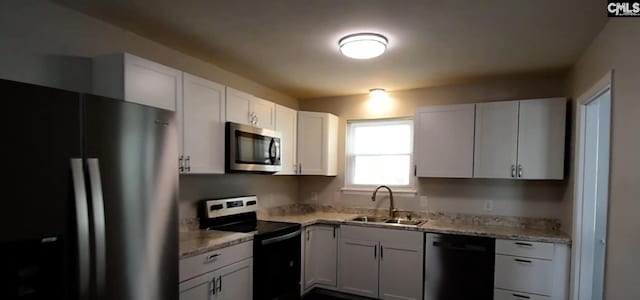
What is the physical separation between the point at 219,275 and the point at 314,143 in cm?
204

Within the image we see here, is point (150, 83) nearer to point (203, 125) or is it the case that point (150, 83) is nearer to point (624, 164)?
point (203, 125)

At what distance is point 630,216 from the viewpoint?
5.43ft

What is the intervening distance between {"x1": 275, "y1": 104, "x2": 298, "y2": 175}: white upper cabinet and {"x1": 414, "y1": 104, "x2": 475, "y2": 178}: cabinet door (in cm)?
138

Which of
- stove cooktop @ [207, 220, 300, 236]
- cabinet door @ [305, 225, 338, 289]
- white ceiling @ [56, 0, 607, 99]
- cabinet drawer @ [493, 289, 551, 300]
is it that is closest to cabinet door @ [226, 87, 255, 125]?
white ceiling @ [56, 0, 607, 99]

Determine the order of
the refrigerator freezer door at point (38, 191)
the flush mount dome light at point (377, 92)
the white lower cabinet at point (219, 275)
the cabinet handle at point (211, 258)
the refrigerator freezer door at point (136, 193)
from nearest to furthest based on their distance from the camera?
the refrigerator freezer door at point (38, 191) → the refrigerator freezer door at point (136, 193) → the white lower cabinet at point (219, 275) → the cabinet handle at point (211, 258) → the flush mount dome light at point (377, 92)

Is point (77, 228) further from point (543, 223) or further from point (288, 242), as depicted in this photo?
point (543, 223)

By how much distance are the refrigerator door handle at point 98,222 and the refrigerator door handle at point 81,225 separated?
0.03 m

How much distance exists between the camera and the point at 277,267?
3027 millimetres

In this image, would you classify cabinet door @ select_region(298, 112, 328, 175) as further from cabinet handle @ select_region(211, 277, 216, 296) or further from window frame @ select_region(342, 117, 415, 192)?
cabinet handle @ select_region(211, 277, 216, 296)

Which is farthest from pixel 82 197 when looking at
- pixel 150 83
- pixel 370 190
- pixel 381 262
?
pixel 370 190

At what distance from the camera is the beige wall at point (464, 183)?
132 inches

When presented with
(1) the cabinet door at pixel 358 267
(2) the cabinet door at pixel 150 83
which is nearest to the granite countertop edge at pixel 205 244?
(2) the cabinet door at pixel 150 83

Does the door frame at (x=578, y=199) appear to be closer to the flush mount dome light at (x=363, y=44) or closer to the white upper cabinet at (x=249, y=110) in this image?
the flush mount dome light at (x=363, y=44)

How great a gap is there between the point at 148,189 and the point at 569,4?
2455mm
